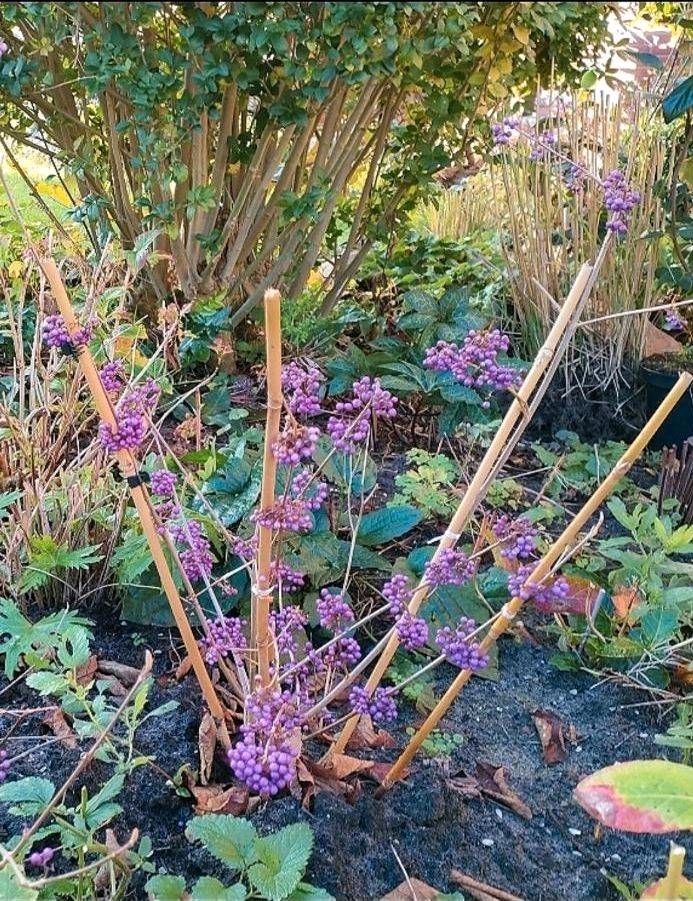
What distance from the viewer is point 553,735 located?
143 cm

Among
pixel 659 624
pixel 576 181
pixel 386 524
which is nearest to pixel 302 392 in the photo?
pixel 386 524

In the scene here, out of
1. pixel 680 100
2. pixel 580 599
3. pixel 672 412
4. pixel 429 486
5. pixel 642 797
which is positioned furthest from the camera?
pixel 672 412

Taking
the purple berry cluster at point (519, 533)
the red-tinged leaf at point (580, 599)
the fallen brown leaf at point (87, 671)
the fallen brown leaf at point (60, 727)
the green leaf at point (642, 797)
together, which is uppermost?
the purple berry cluster at point (519, 533)

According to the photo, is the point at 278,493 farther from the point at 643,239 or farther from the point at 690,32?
the point at 690,32

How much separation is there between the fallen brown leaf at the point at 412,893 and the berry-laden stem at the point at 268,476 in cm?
28

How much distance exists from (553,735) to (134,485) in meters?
0.81

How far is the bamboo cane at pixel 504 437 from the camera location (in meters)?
1.01

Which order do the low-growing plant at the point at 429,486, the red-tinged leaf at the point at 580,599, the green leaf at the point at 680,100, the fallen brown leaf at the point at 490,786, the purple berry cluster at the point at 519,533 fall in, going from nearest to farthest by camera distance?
the purple berry cluster at the point at 519,533 < the fallen brown leaf at the point at 490,786 < the red-tinged leaf at the point at 580,599 < the low-growing plant at the point at 429,486 < the green leaf at the point at 680,100

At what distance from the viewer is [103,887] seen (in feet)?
3.38

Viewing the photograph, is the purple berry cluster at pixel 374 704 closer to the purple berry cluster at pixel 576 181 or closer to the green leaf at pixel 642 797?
the green leaf at pixel 642 797

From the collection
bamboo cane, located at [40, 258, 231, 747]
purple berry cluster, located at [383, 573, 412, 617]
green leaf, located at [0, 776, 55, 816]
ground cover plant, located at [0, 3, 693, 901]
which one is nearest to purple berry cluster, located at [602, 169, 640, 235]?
ground cover plant, located at [0, 3, 693, 901]

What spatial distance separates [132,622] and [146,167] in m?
1.38

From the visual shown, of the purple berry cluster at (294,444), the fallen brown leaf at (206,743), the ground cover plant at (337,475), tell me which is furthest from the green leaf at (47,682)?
the purple berry cluster at (294,444)

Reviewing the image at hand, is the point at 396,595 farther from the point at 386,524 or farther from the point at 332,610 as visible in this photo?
the point at 386,524
